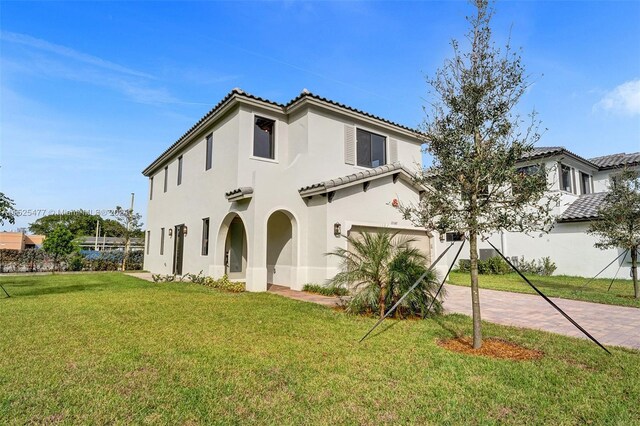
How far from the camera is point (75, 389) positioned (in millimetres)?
3771

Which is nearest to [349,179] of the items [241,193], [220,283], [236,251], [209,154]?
[241,193]

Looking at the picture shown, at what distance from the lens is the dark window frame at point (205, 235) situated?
15242 millimetres

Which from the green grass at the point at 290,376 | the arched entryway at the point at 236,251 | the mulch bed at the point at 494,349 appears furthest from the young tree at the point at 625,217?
the arched entryway at the point at 236,251

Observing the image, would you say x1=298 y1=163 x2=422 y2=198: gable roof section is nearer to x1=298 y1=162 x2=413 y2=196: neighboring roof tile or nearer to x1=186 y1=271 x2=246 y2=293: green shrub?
x1=298 y1=162 x2=413 y2=196: neighboring roof tile

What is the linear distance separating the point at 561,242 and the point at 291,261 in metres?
16.6

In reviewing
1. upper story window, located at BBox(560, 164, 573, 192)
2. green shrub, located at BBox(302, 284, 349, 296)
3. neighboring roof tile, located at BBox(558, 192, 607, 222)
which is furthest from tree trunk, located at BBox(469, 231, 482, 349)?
upper story window, located at BBox(560, 164, 573, 192)

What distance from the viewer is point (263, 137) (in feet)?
46.1

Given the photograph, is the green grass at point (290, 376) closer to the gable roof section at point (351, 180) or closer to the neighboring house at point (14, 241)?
the gable roof section at point (351, 180)

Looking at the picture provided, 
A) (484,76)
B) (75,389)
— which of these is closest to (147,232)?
(75,389)

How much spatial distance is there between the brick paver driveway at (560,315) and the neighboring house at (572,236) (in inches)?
337

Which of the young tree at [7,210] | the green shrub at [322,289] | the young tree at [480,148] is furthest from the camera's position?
the green shrub at [322,289]

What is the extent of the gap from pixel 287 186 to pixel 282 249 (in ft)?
9.32

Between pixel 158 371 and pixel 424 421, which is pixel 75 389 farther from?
pixel 424 421

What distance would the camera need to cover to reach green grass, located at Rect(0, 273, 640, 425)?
Answer: 10.9 ft
